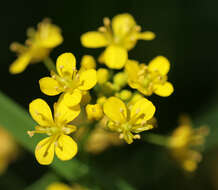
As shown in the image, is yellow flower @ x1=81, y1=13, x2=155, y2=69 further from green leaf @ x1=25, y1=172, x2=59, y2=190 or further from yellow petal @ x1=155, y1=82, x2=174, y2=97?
green leaf @ x1=25, y1=172, x2=59, y2=190

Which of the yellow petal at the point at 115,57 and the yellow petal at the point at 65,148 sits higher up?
the yellow petal at the point at 115,57

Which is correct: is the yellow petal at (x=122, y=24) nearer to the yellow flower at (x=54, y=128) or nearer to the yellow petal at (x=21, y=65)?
the yellow petal at (x=21, y=65)

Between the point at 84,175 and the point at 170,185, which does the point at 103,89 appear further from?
the point at 170,185

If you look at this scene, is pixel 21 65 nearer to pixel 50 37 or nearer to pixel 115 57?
pixel 50 37

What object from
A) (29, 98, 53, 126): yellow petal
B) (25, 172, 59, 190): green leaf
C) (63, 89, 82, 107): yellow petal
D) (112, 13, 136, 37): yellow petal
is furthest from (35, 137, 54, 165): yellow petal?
(112, 13, 136, 37): yellow petal

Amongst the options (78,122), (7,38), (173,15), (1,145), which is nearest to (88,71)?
(78,122)

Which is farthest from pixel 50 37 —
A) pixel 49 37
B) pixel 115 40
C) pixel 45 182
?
pixel 45 182

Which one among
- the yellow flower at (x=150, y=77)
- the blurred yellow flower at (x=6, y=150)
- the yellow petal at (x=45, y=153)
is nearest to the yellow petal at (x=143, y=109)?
the yellow flower at (x=150, y=77)
